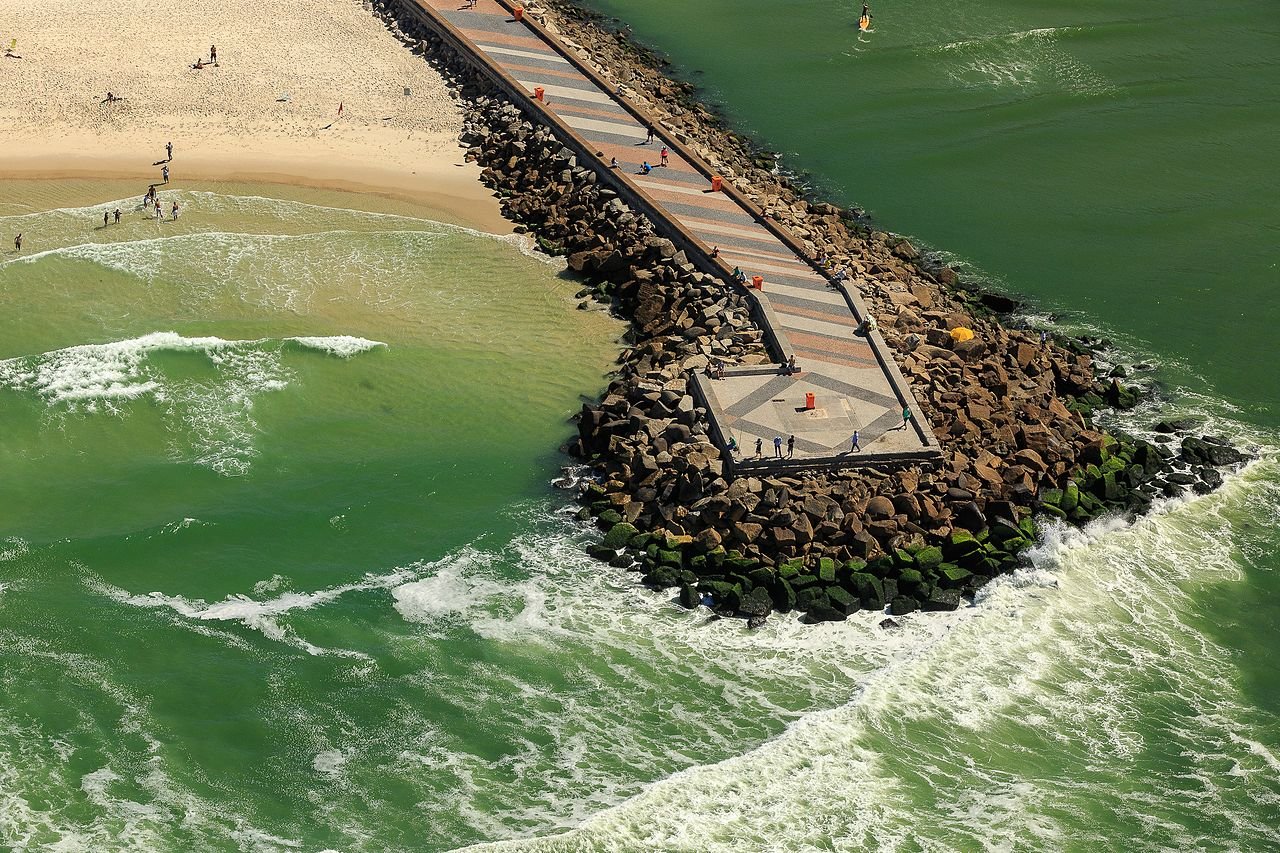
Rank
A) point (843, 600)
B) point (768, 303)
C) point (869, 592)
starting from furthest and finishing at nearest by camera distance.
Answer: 1. point (768, 303)
2. point (869, 592)
3. point (843, 600)

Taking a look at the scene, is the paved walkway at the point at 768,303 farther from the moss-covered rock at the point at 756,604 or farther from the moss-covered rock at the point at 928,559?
the moss-covered rock at the point at 756,604

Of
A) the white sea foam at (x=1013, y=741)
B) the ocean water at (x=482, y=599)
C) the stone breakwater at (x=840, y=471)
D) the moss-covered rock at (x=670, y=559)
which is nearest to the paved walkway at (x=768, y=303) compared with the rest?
the stone breakwater at (x=840, y=471)

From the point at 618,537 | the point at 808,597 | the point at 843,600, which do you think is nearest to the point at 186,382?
the point at 618,537

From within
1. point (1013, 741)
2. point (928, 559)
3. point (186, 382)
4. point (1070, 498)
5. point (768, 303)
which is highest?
point (768, 303)

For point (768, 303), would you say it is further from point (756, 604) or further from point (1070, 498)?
point (756, 604)

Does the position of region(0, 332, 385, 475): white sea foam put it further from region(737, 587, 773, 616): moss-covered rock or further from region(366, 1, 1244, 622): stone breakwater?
region(737, 587, 773, 616): moss-covered rock

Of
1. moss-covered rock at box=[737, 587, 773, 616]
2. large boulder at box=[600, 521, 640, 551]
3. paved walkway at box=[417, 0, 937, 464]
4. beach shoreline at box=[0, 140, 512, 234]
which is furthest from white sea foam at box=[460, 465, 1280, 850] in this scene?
beach shoreline at box=[0, 140, 512, 234]
